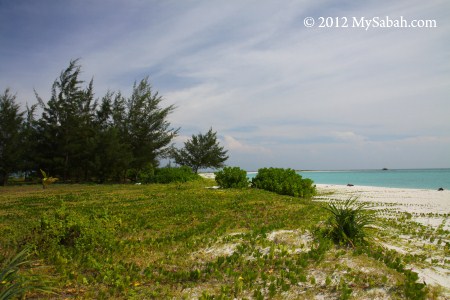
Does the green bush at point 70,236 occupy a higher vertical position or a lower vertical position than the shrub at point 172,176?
lower

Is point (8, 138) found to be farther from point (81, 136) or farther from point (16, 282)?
point (16, 282)

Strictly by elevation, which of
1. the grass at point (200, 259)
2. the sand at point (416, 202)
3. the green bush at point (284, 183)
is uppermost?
the green bush at point (284, 183)

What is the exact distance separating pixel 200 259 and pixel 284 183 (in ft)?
49.4

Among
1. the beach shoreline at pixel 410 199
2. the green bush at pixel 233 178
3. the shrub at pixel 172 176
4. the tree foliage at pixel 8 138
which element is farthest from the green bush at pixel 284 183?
the tree foliage at pixel 8 138

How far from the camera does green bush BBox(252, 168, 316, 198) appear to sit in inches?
835

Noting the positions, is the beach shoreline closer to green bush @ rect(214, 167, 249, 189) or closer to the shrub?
green bush @ rect(214, 167, 249, 189)

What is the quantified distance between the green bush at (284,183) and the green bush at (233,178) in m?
1.41

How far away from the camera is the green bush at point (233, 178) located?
22.5 m

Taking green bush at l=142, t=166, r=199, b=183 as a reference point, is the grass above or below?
below

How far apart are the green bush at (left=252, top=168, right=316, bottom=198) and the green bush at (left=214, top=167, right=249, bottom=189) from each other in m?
1.41

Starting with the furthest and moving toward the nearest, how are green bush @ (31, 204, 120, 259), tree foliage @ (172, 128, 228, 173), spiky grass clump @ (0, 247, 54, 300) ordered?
tree foliage @ (172, 128, 228, 173) < green bush @ (31, 204, 120, 259) < spiky grass clump @ (0, 247, 54, 300)

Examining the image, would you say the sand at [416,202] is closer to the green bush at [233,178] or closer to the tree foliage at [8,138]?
the green bush at [233,178]

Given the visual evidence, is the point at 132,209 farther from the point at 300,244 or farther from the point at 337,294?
the point at 337,294

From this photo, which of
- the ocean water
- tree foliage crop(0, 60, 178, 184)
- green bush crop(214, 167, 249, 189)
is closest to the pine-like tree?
tree foliage crop(0, 60, 178, 184)
